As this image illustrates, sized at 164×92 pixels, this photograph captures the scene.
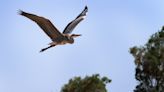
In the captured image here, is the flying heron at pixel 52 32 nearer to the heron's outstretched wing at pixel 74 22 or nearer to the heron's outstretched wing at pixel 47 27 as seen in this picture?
the heron's outstretched wing at pixel 47 27

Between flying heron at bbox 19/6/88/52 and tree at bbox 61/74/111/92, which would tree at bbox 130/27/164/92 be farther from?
flying heron at bbox 19/6/88/52

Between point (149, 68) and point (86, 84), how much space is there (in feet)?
17.3

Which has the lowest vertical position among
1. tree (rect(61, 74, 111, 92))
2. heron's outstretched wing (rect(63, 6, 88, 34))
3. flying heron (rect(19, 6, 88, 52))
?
flying heron (rect(19, 6, 88, 52))

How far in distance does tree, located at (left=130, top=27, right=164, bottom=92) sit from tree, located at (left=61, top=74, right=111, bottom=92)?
11.2 ft

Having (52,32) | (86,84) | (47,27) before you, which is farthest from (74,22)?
(86,84)

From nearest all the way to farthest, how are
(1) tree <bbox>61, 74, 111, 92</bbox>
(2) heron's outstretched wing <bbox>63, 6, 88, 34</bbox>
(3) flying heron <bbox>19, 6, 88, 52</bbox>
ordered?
(3) flying heron <bbox>19, 6, 88, 52</bbox> → (2) heron's outstretched wing <bbox>63, 6, 88, 34</bbox> → (1) tree <bbox>61, 74, 111, 92</bbox>

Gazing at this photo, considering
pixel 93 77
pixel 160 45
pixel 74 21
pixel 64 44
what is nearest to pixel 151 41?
pixel 160 45

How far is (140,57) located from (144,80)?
167 cm

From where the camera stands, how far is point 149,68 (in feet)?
144

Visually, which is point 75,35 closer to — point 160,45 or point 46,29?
point 46,29

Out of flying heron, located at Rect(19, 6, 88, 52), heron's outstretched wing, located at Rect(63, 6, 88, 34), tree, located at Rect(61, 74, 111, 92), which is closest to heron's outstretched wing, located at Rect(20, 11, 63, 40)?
flying heron, located at Rect(19, 6, 88, 52)

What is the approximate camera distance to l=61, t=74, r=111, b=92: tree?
134 ft

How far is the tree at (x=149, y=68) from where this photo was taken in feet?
142

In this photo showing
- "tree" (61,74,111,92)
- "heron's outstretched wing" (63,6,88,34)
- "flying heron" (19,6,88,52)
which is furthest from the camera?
"tree" (61,74,111,92)
